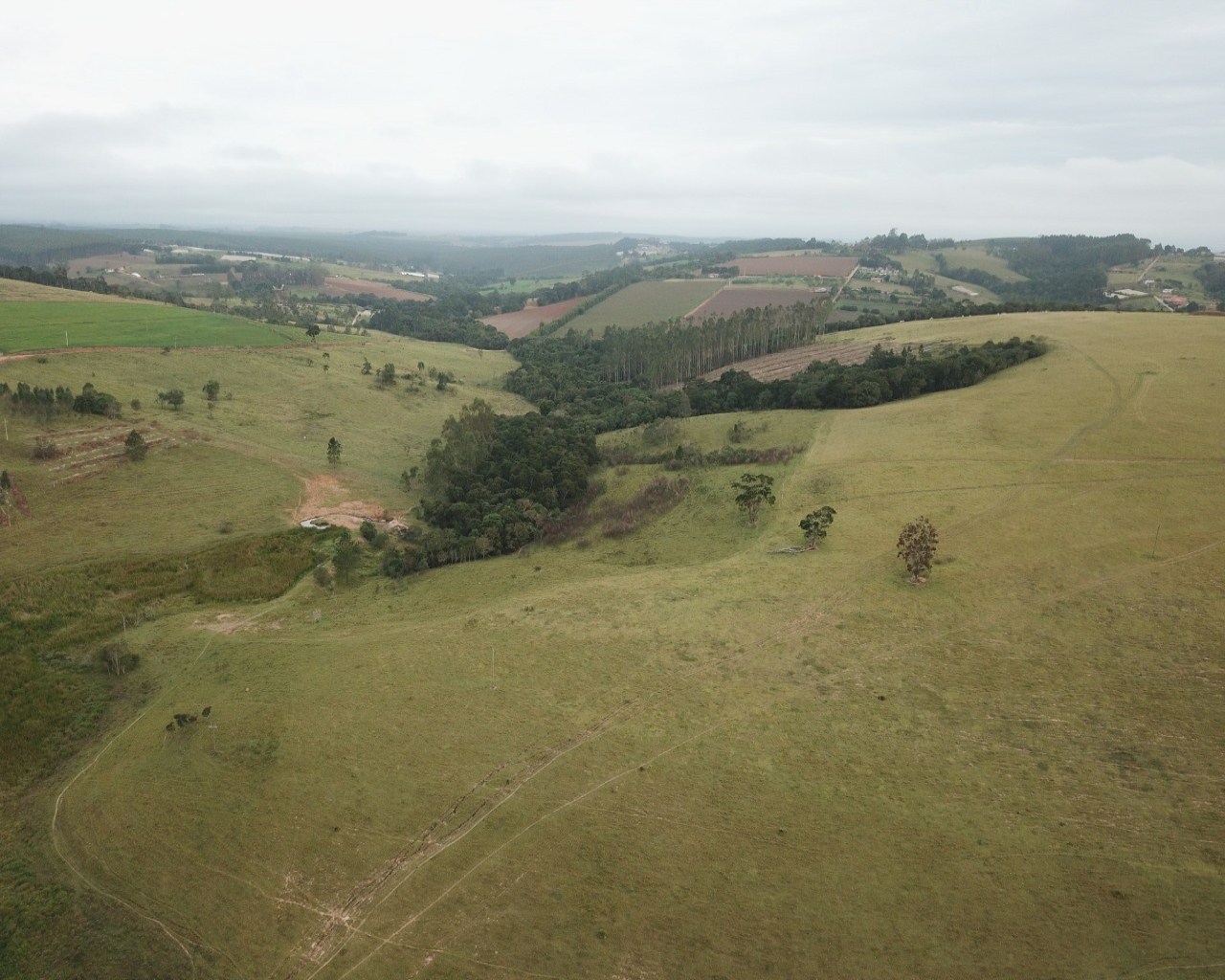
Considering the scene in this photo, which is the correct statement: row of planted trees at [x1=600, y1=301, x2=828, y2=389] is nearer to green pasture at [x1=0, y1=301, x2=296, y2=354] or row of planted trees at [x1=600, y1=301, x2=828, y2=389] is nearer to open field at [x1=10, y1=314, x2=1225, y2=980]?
green pasture at [x1=0, y1=301, x2=296, y2=354]

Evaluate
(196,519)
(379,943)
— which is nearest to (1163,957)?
(379,943)

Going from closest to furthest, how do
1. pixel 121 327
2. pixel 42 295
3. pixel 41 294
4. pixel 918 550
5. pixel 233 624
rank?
pixel 918 550
pixel 233 624
pixel 121 327
pixel 42 295
pixel 41 294

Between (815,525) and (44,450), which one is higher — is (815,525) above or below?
below

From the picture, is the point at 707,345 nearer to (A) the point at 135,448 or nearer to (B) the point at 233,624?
(A) the point at 135,448

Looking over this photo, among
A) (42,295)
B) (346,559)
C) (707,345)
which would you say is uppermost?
(42,295)

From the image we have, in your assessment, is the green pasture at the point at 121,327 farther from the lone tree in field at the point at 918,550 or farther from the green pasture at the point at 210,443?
the lone tree in field at the point at 918,550

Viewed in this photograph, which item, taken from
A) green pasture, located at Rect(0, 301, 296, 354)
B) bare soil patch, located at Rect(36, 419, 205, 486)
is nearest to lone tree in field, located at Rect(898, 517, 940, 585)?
bare soil patch, located at Rect(36, 419, 205, 486)

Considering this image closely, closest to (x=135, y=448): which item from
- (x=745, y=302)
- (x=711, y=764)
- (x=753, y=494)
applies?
(x=753, y=494)

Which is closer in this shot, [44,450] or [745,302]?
[44,450]
